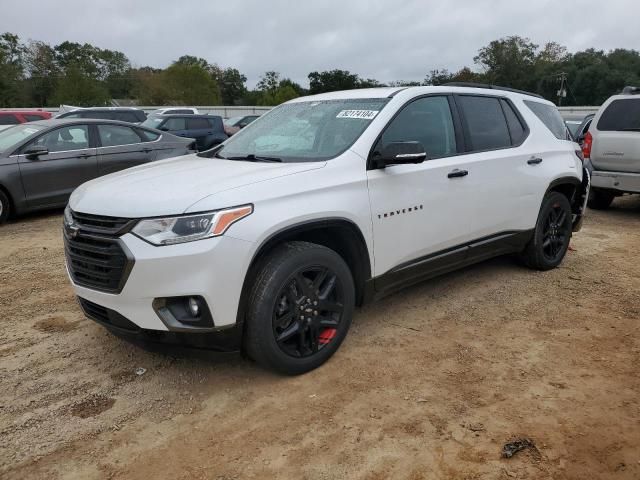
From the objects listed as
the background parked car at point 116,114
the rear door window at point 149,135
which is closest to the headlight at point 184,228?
the rear door window at point 149,135

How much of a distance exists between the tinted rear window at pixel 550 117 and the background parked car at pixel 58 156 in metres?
6.24

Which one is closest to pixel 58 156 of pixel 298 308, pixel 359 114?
pixel 359 114

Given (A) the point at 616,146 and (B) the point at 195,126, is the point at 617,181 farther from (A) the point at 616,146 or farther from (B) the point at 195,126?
(B) the point at 195,126

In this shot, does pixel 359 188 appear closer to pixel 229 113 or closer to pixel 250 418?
pixel 250 418

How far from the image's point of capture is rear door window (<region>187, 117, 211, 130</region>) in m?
16.5

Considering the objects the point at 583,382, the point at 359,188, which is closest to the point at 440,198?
the point at 359,188

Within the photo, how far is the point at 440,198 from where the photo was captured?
13.0 ft

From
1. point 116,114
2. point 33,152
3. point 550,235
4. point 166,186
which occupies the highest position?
point 116,114

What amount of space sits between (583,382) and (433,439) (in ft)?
3.89

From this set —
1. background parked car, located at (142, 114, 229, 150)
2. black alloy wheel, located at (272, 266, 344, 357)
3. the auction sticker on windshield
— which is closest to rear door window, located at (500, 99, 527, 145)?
the auction sticker on windshield

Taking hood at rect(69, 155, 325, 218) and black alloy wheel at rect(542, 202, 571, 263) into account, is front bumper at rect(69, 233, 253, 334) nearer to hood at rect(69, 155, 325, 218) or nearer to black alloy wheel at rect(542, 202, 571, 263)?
hood at rect(69, 155, 325, 218)

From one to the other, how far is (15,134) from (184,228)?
6.79 m

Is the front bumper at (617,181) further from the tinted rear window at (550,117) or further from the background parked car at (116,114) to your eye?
the background parked car at (116,114)

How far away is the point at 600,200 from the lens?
9078 mm
